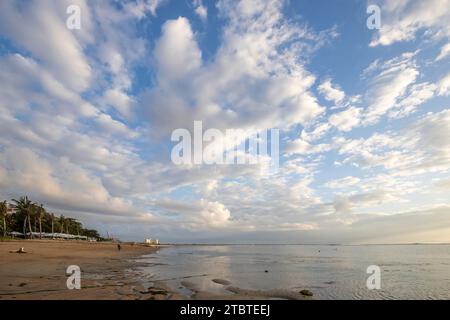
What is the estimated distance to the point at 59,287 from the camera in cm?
1894
